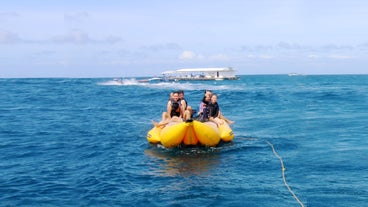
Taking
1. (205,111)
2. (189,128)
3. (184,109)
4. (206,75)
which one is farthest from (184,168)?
(206,75)

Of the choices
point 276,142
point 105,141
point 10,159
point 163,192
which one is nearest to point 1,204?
point 163,192

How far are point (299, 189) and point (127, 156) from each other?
5033 mm

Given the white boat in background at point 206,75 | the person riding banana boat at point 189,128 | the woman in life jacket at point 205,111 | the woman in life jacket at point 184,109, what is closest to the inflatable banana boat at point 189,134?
the person riding banana boat at point 189,128

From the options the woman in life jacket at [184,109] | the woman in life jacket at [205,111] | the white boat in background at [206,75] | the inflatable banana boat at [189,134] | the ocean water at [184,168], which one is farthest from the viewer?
the white boat in background at [206,75]

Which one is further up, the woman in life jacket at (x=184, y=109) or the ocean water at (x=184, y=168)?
the woman in life jacket at (x=184, y=109)

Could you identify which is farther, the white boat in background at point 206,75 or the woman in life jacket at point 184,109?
the white boat in background at point 206,75

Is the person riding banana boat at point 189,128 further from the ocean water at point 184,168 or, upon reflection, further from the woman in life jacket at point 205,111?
the ocean water at point 184,168

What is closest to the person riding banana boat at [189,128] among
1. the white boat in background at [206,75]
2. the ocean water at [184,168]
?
the ocean water at [184,168]

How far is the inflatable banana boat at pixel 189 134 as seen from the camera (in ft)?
35.6

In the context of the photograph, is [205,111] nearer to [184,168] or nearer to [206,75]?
[184,168]

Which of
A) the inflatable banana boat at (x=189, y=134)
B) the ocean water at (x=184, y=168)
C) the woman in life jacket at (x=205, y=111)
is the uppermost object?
the woman in life jacket at (x=205, y=111)

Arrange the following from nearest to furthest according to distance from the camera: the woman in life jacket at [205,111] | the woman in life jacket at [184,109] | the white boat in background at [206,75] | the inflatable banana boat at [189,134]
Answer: the inflatable banana boat at [189,134] < the woman in life jacket at [184,109] < the woman in life jacket at [205,111] < the white boat in background at [206,75]

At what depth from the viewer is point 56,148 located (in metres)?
12.5

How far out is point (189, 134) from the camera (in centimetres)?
1105
